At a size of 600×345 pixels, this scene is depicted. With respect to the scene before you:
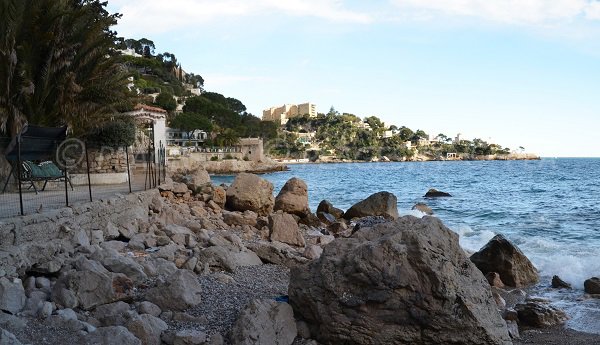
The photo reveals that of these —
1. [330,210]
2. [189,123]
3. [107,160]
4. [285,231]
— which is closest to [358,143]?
[189,123]

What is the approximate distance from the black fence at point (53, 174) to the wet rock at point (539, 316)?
7.65 meters

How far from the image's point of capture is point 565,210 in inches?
1053

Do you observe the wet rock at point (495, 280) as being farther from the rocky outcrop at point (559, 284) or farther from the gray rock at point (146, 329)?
the gray rock at point (146, 329)

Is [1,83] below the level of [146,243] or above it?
above

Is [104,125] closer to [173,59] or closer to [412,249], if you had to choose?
[412,249]

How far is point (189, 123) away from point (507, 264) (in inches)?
2897

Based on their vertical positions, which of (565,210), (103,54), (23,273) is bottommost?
(565,210)

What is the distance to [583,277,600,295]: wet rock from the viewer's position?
10.4m

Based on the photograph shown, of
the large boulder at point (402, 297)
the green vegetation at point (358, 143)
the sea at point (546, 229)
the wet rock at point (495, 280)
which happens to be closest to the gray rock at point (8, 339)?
the large boulder at point (402, 297)

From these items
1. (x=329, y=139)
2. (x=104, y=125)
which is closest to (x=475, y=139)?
(x=329, y=139)

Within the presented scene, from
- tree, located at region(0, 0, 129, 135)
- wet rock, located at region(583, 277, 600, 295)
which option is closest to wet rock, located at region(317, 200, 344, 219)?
→ tree, located at region(0, 0, 129, 135)

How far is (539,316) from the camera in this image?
838 cm

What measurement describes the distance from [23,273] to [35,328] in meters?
1.66

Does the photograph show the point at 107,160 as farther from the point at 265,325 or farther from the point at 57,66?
the point at 265,325
